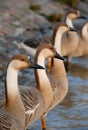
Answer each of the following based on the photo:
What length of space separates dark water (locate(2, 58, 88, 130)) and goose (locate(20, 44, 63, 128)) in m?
0.64

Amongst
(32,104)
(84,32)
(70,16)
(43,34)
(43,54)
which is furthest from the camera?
(43,34)

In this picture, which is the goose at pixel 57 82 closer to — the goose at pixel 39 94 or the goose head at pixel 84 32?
the goose at pixel 39 94

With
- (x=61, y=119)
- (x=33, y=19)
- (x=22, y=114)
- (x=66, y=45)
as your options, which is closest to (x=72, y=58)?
(x=66, y=45)

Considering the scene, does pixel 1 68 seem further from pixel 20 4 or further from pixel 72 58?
pixel 20 4

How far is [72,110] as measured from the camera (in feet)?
38.1

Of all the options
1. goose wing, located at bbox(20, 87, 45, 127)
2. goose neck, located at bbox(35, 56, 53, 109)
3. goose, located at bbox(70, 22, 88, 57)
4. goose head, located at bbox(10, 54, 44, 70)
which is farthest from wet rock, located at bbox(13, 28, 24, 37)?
goose head, located at bbox(10, 54, 44, 70)

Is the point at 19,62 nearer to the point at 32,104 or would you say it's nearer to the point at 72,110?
the point at 32,104

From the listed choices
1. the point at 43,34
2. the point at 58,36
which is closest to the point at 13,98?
the point at 58,36

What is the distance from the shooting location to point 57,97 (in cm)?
1067

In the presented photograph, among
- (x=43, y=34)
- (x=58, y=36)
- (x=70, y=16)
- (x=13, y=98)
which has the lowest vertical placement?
(x=43, y=34)

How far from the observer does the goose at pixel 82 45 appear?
17391mm

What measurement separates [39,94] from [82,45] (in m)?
8.28

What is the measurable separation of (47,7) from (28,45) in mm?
7944

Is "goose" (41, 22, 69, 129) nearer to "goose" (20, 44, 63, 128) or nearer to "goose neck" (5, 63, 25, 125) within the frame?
"goose" (20, 44, 63, 128)
